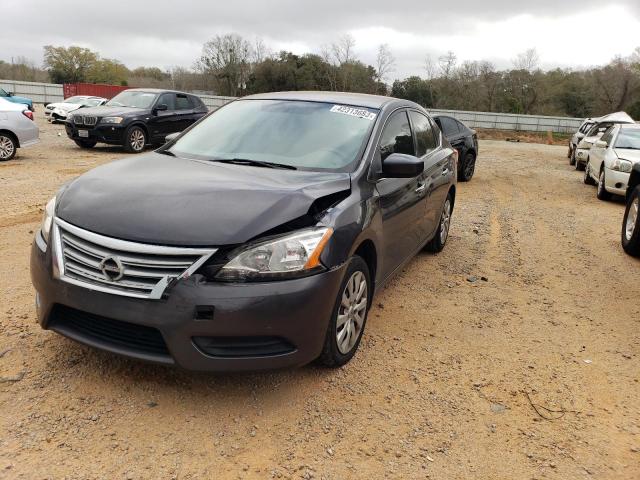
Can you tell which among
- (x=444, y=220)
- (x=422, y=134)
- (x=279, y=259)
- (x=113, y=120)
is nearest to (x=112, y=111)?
(x=113, y=120)

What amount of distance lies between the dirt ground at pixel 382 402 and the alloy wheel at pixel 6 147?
7.62 metres

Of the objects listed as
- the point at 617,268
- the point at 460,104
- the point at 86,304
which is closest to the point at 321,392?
the point at 86,304

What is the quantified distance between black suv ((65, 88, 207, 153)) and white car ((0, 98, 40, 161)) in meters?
1.57

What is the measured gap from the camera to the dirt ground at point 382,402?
2.56 metres

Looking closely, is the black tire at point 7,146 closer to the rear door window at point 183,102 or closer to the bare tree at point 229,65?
the rear door window at point 183,102

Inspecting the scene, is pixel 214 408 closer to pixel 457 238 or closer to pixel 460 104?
pixel 457 238

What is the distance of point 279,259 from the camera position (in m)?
2.75

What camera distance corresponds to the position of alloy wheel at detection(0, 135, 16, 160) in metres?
11.4

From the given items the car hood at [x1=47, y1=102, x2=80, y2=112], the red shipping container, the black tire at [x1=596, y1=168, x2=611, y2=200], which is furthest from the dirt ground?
the red shipping container

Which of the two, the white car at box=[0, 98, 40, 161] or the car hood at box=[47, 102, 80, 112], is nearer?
the white car at box=[0, 98, 40, 161]

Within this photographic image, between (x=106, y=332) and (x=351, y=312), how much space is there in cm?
143

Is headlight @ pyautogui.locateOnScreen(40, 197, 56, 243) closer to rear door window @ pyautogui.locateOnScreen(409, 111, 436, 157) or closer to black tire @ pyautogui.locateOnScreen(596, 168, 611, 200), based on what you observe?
rear door window @ pyautogui.locateOnScreen(409, 111, 436, 157)

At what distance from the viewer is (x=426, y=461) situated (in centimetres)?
263

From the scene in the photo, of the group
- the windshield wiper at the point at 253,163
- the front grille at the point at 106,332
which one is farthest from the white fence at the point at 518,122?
the front grille at the point at 106,332
